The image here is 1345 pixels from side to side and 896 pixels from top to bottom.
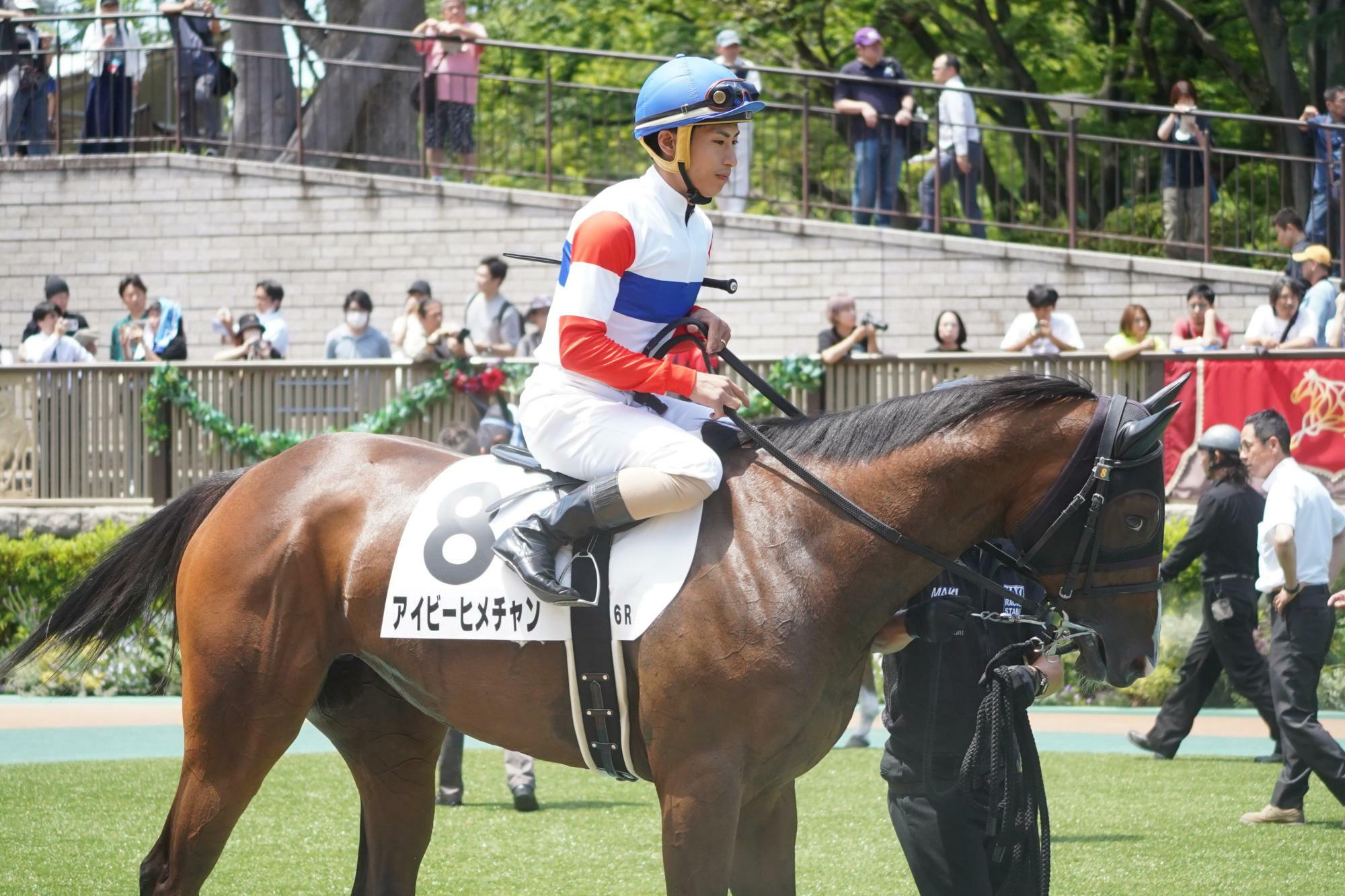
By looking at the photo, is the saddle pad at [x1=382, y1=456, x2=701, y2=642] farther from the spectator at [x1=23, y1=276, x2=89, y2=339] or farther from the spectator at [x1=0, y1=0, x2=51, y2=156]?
the spectator at [x1=0, y1=0, x2=51, y2=156]

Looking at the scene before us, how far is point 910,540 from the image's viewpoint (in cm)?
425

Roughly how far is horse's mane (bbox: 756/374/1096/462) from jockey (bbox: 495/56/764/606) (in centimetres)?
29

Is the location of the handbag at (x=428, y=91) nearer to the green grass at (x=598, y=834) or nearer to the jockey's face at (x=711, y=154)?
the green grass at (x=598, y=834)

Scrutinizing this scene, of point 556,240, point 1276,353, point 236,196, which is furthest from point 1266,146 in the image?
point 236,196

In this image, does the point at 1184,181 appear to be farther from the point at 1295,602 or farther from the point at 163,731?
the point at 163,731

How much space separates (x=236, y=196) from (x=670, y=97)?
14.8 m

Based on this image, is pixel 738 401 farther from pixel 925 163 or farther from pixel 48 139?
pixel 48 139

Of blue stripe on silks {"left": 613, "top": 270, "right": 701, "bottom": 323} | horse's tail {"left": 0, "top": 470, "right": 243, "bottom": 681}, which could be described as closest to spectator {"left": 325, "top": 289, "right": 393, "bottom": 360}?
horse's tail {"left": 0, "top": 470, "right": 243, "bottom": 681}

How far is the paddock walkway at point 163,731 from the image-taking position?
1048 cm

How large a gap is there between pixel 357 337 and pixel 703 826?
11396 millimetres

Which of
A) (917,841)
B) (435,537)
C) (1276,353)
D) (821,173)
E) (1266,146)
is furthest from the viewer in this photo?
(1266,146)

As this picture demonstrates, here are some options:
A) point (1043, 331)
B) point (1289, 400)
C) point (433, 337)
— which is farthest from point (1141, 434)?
point (433, 337)

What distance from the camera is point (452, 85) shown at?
58.1 feet

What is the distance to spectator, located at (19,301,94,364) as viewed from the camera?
14.8 m
